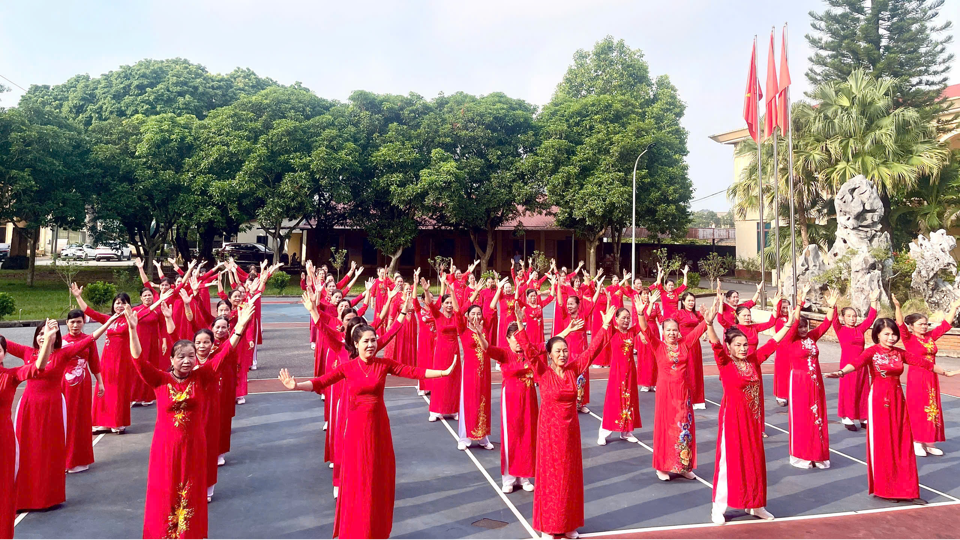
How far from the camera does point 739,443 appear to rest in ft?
16.4

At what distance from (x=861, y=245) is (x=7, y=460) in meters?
16.8

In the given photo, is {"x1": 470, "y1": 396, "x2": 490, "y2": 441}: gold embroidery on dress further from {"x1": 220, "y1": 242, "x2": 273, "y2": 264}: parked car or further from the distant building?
{"x1": 220, "y1": 242, "x2": 273, "y2": 264}: parked car

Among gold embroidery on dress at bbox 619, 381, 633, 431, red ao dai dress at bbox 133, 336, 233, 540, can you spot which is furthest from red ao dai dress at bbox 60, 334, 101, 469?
gold embroidery on dress at bbox 619, 381, 633, 431

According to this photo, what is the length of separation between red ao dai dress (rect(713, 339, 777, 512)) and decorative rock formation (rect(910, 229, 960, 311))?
12256 mm

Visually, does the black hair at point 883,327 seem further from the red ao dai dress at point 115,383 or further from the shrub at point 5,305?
the shrub at point 5,305

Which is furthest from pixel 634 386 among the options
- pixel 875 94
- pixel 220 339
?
pixel 875 94

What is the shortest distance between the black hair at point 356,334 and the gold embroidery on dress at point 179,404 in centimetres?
112

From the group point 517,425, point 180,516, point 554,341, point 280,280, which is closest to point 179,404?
point 180,516

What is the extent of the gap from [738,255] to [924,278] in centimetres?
2124

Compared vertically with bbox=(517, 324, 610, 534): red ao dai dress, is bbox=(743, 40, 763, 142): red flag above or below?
above

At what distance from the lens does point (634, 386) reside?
282 inches

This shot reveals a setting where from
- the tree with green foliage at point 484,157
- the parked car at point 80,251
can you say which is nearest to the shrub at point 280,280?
the tree with green foliage at point 484,157

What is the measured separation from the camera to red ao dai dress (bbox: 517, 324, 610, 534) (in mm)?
4496

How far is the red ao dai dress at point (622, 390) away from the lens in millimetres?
7059
